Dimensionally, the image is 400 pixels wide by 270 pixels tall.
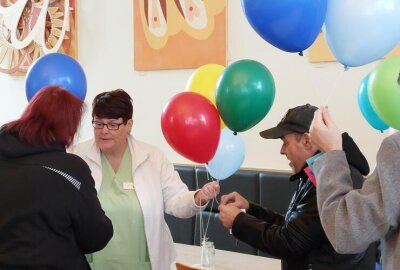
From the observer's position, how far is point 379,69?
65.6 inches

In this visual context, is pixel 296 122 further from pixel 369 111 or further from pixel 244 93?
pixel 369 111

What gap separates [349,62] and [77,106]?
0.90 metres

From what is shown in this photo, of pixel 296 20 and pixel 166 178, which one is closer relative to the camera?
pixel 296 20

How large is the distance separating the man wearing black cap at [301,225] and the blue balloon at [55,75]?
966 mm

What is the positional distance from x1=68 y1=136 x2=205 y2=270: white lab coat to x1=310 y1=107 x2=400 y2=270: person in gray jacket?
92 centimetres

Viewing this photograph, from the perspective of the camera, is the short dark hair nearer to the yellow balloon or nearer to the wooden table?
the yellow balloon

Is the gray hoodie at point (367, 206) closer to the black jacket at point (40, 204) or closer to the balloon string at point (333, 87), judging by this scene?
the black jacket at point (40, 204)

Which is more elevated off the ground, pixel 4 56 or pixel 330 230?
pixel 4 56

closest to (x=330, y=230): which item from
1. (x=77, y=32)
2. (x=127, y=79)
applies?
(x=127, y=79)

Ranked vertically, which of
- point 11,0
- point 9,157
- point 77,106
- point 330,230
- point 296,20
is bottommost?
point 330,230

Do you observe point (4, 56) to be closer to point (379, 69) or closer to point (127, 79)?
point (127, 79)

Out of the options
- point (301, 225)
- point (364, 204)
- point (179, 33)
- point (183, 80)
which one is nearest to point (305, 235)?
point (301, 225)

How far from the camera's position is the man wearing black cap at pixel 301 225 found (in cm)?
161

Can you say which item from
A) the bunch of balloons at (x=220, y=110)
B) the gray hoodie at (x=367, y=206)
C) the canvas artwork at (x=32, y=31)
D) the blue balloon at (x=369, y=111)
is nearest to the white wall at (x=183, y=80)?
the canvas artwork at (x=32, y=31)
